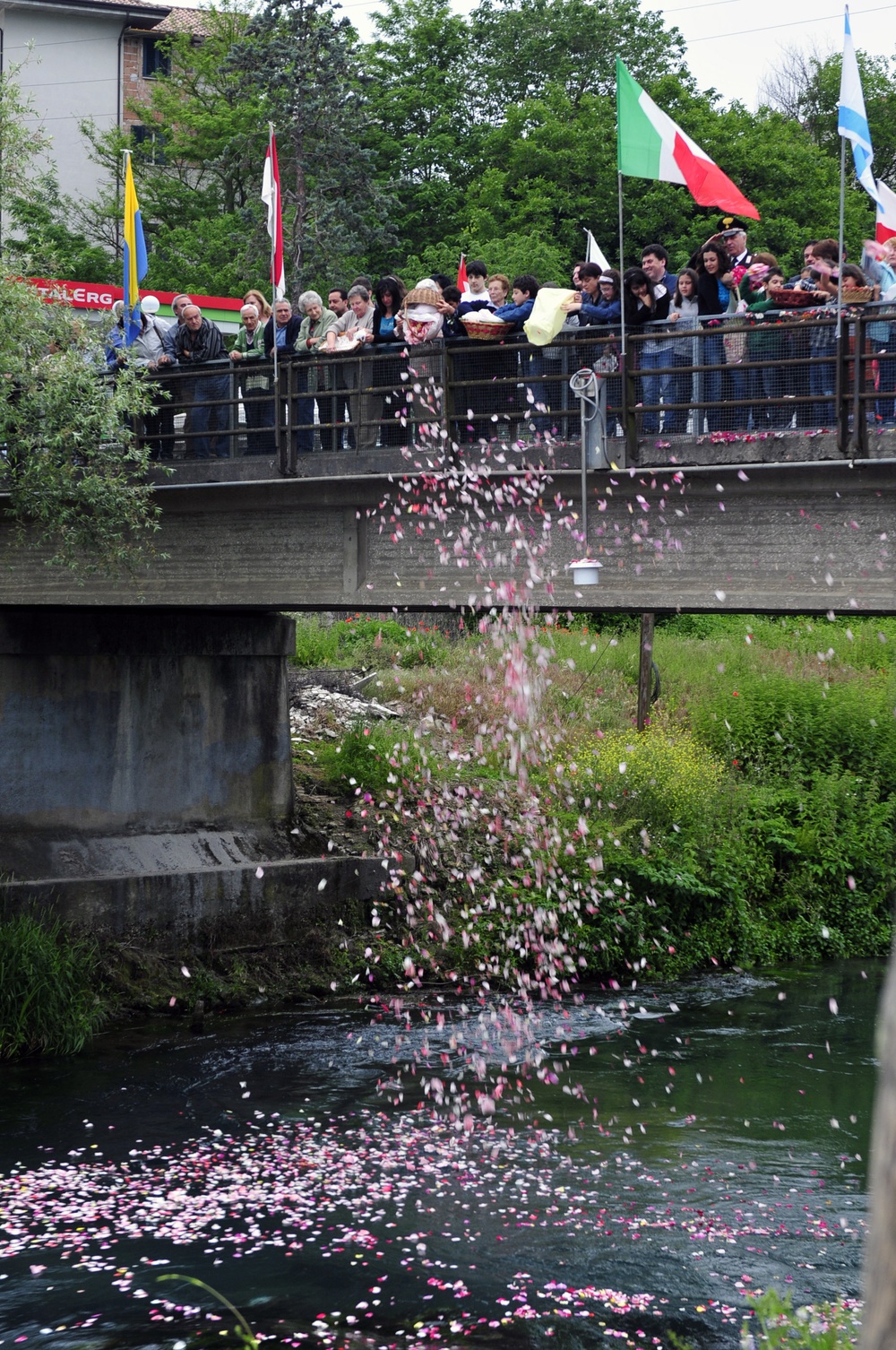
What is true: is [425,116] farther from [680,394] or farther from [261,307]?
[680,394]

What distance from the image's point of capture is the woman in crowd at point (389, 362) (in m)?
15.1

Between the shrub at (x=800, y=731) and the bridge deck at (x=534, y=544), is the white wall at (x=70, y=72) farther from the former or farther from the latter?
the bridge deck at (x=534, y=544)

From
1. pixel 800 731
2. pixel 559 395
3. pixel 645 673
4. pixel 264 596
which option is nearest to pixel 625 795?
pixel 645 673

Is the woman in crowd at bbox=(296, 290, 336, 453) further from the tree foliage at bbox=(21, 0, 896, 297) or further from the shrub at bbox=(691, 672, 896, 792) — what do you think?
the tree foliage at bbox=(21, 0, 896, 297)

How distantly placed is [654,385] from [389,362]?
3.03 m

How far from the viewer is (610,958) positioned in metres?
21.8

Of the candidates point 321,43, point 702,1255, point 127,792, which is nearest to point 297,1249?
point 702,1255

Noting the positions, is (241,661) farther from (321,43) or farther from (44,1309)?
(321,43)

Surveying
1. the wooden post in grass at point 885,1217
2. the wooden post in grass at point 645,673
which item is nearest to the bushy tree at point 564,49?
the wooden post in grass at point 645,673

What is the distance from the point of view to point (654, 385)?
13516 mm

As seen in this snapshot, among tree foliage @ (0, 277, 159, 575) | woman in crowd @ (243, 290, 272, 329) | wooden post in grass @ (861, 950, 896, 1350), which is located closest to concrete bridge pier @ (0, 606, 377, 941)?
tree foliage @ (0, 277, 159, 575)

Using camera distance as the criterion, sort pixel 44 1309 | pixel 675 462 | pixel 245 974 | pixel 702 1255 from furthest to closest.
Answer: pixel 245 974 → pixel 675 462 → pixel 702 1255 → pixel 44 1309

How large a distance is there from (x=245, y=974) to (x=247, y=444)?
24.4ft

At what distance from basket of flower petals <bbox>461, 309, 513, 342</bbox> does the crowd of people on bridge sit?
2 centimetres
